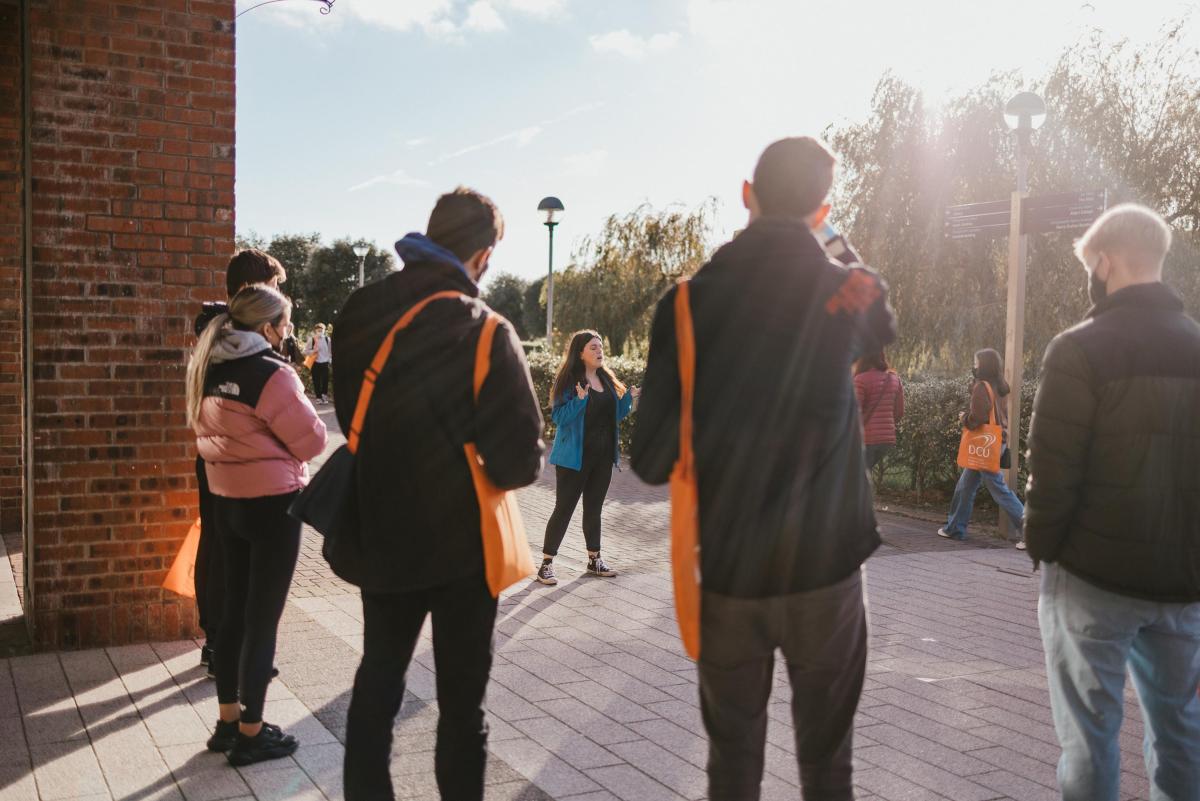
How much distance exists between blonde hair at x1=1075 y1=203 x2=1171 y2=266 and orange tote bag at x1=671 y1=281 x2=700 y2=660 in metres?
1.28

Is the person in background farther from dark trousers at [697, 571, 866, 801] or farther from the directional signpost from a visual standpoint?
dark trousers at [697, 571, 866, 801]

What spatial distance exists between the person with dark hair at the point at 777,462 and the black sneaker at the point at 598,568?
5174 mm

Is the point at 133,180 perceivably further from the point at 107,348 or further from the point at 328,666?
the point at 328,666

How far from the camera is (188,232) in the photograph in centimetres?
543

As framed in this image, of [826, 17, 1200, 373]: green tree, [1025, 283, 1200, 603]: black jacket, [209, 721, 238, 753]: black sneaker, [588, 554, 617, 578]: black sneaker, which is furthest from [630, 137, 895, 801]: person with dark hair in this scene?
[826, 17, 1200, 373]: green tree

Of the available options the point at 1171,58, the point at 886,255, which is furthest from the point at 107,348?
the point at 1171,58

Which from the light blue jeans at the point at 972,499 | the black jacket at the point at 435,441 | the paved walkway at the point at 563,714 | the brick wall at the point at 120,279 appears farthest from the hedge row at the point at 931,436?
the black jacket at the point at 435,441

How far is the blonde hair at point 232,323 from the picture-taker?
395 cm

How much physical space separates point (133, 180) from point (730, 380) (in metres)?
4.10

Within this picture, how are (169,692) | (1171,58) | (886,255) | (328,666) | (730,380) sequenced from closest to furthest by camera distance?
(730,380) < (169,692) < (328,666) < (1171,58) < (886,255)

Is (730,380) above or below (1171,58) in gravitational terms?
below

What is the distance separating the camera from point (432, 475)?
2822 millimetres

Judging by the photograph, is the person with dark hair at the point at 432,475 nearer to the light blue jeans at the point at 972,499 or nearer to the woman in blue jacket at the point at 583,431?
the woman in blue jacket at the point at 583,431

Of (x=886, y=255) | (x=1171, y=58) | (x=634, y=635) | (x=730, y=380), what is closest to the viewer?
(x=730, y=380)
